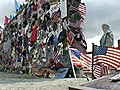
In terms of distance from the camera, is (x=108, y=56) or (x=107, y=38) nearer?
(x=108, y=56)

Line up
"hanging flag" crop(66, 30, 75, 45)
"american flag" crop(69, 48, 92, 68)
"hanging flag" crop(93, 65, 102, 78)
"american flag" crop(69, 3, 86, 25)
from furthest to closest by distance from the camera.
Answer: "american flag" crop(69, 3, 86, 25) < "hanging flag" crop(66, 30, 75, 45) < "hanging flag" crop(93, 65, 102, 78) < "american flag" crop(69, 48, 92, 68)

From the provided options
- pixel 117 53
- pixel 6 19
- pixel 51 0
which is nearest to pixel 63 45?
pixel 51 0

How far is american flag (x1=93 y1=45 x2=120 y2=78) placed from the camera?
706cm

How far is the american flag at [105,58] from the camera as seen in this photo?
706cm

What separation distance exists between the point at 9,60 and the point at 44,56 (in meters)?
8.37

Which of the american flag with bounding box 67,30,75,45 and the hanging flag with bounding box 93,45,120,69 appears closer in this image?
the hanging flag with bounding box 93,45,120,69

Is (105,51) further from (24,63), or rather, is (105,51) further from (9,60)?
(9,60)

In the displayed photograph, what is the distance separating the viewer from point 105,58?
7.29 metres

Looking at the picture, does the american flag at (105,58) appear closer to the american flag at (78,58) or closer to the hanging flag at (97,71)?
the hanging flag at (97,71)

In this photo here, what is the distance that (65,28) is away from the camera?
41.3 ft

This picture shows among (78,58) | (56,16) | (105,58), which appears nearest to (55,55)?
(56,16)

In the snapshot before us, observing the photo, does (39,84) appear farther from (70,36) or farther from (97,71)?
(70,36)

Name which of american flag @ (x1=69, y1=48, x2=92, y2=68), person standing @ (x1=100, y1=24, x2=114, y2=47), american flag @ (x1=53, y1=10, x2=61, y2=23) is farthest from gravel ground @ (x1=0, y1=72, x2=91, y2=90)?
american flag @ (x1=53, y1=10, x2=61, y2=23)

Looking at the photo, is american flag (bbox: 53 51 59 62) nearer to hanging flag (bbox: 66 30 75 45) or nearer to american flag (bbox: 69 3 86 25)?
hanging flag (bbox: 66 30 75 45)
